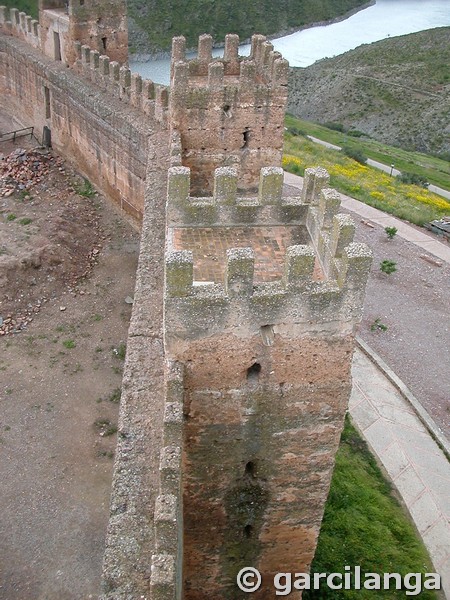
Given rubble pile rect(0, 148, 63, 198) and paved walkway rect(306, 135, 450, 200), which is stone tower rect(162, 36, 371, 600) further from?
paved walkway rect(306, 135, 450, 200)

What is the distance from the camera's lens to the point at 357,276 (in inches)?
268

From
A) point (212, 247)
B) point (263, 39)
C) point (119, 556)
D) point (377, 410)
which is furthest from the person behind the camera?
point (377, 410)

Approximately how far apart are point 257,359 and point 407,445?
25.8 ft

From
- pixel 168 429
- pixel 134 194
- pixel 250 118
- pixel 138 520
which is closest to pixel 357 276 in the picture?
pixel 168 429

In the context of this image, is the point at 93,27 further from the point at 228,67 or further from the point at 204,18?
the point at 204,18

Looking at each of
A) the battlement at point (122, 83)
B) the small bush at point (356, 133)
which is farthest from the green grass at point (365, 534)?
the small bush at point (356, 133)

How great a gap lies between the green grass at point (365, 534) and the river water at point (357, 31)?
1730 inches

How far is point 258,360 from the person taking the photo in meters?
7.22

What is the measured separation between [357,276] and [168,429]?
2500 mm

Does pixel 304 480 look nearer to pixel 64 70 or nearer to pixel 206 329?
pixel 206 329

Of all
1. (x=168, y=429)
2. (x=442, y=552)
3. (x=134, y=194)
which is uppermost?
(x=168, y=429)

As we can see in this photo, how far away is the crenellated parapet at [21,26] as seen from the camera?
77.4ft

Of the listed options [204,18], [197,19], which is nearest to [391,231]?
[197,19]

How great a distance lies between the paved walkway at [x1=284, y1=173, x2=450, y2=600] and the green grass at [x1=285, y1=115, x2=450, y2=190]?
2158 centimetres
